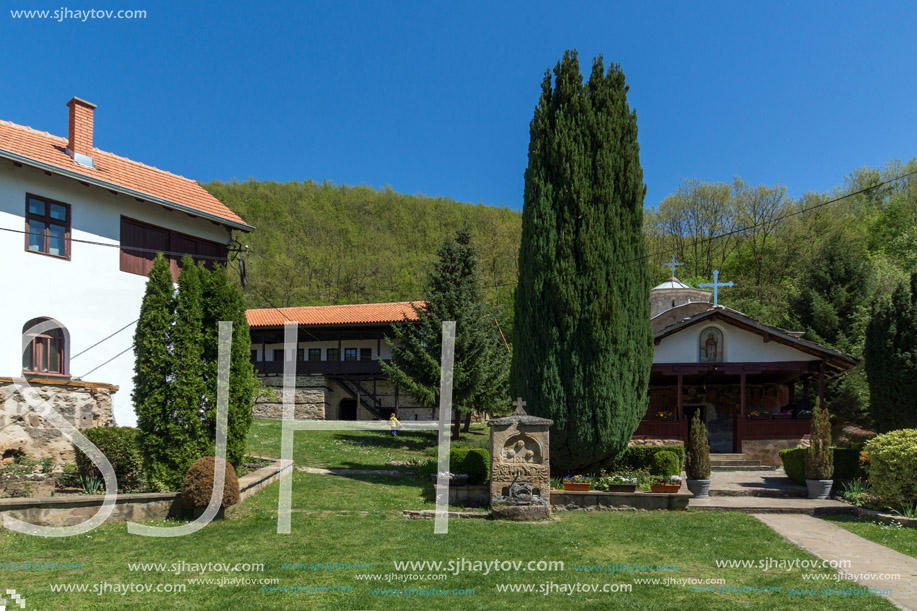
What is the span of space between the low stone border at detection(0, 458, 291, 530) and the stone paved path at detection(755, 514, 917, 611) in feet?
28.3

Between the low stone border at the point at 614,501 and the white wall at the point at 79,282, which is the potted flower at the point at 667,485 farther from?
the white wall at the point at 79,282

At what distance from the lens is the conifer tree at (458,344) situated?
20.8m

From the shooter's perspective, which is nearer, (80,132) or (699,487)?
(699,487)

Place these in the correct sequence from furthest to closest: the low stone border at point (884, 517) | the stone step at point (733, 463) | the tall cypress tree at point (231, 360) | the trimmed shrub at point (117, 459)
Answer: the stone step at point (733, 463) → the trimmed shrub at point (117, 459) → the tall cypress tree at point (231, 360) → the low stone border at point (884, 517)

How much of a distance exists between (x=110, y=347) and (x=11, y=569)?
8.64 metres

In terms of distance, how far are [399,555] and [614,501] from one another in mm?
5546

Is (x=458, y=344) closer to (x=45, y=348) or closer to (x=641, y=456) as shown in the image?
(x=641, y=456)

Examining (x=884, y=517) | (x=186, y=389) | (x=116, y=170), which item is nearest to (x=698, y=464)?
(x=884, y=517)

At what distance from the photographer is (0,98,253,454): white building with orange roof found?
12891 mm

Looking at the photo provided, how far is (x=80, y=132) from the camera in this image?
15.6 meters

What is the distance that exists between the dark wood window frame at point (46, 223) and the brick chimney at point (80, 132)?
1809mm

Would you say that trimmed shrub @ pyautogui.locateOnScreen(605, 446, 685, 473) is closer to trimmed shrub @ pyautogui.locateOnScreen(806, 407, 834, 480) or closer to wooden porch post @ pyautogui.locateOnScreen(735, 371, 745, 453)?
trimmed shrub @ pyautogui.locateOnScreen(806, 407, 834, 480)

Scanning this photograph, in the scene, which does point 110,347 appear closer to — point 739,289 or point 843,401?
point 843,401

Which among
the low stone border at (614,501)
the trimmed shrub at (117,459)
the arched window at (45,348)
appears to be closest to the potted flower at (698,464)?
the low stone border at (614,501)
